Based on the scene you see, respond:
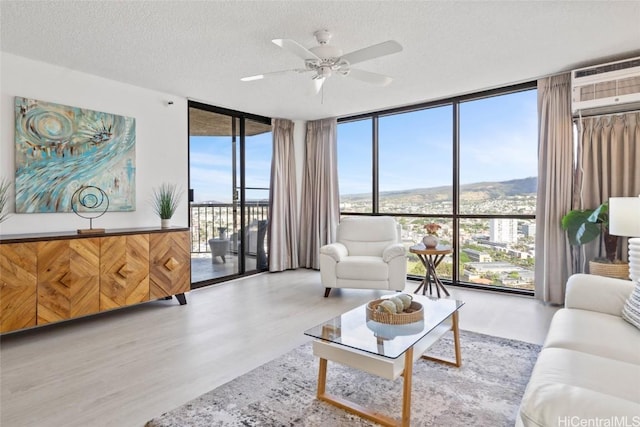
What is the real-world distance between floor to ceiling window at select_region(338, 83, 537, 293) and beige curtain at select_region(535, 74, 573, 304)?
0.31m

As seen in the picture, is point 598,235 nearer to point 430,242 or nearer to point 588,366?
point 430,242

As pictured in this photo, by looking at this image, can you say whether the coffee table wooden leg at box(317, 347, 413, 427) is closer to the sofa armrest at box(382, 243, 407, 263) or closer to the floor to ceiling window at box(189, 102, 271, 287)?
the sofa armrest at box(382, 243, 407, 263)

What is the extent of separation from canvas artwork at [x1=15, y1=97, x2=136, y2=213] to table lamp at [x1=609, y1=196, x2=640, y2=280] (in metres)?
4.38

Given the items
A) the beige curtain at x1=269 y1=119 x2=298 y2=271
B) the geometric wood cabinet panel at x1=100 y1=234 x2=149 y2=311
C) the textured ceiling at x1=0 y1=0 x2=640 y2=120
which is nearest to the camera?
the textured ceiling at x1=0 y1=0 x2=640 y2=120

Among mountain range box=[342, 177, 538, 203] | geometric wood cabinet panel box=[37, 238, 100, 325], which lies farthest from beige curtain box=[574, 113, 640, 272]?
geometric wood cabinet panel box=[37, 238, 100, 325]

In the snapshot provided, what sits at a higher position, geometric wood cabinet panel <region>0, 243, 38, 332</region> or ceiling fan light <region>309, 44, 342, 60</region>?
ceiling fan light <region>309, 44, 342, 60</region>

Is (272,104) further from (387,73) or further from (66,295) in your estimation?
(66,295)

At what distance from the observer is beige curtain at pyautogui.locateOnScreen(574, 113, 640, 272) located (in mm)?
3268

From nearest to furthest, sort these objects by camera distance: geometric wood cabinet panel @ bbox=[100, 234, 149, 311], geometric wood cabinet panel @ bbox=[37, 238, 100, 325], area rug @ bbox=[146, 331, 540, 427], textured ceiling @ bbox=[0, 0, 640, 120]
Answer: area rug @ bbox=[146, 331, 540, 427]
textured ceiling @ bbox=[0, 0, 640, 120]
geometric wood cabinet panel @ bbox=[37, 238, 100, 325]
geometric wood cabinet panel @ bbox=[100, 234, 149, 311]

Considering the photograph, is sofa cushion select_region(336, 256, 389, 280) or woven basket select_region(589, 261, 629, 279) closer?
woven basket select_region(589, 261, 629, 279)

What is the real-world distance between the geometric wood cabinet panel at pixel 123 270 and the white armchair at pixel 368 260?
185 cm

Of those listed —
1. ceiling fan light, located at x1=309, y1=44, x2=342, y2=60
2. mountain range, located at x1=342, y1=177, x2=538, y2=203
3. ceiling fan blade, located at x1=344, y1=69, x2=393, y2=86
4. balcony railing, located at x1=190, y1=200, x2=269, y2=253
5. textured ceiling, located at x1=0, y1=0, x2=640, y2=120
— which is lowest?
balcony railing, located at x1=190, y1=200, x2=269, y2=253

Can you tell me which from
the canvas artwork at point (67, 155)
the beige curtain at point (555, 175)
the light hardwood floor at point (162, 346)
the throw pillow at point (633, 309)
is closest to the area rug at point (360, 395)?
the light hardwood floor at point (162, 346)

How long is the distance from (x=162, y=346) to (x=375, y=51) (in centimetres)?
265
